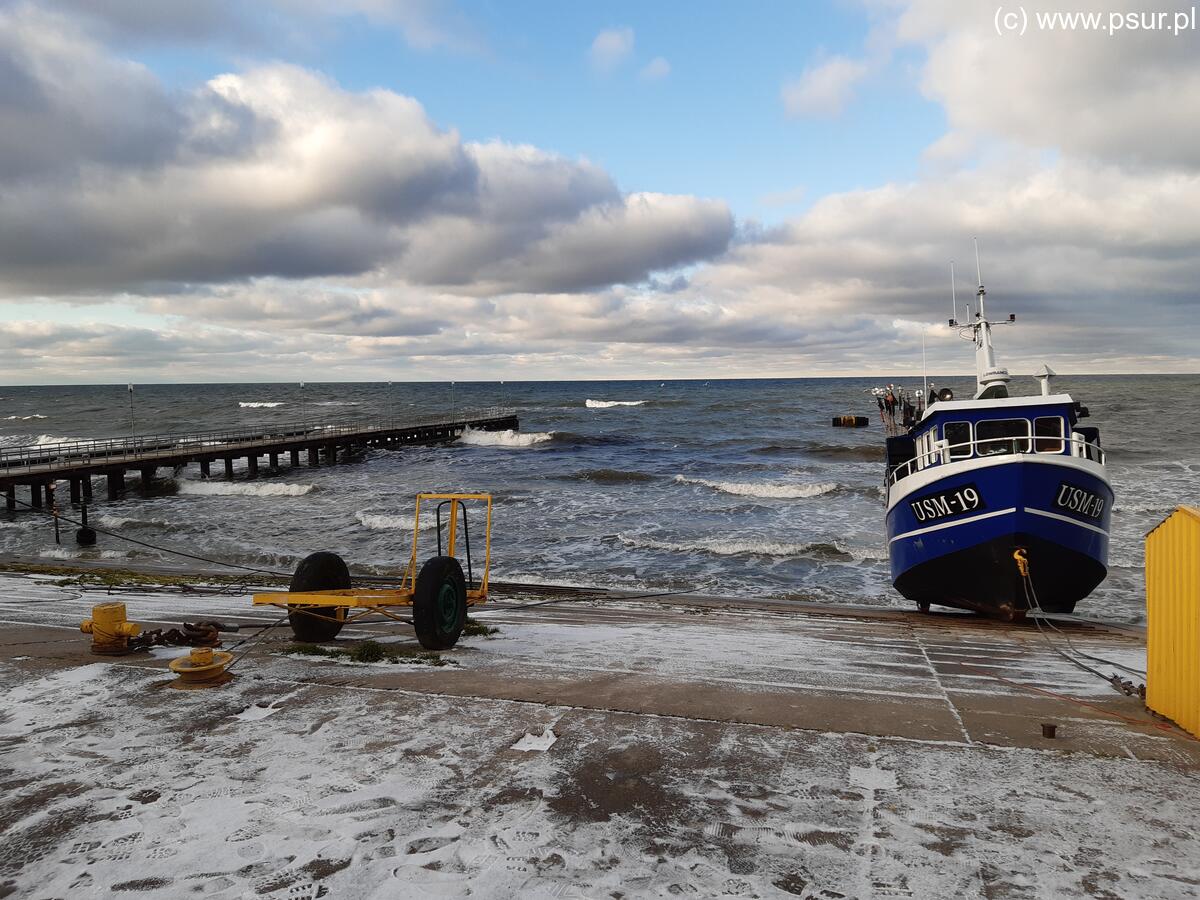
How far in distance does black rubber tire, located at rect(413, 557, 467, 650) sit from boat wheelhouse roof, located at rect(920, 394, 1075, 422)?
10.5 m

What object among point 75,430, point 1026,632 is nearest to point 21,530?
point 1026,632

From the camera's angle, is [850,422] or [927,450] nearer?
[927,450]

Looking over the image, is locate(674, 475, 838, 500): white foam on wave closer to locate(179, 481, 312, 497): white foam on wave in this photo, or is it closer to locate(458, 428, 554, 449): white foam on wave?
locate(179, 481, 312, 497): white foam on wave

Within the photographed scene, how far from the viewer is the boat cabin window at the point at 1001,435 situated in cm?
1413

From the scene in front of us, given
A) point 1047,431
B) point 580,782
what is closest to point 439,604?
point 580,782

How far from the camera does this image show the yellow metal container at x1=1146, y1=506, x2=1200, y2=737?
6.16m

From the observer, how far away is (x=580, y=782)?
548cm

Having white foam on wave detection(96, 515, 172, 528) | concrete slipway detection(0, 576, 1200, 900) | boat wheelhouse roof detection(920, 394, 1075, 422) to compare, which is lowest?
white foam on wave detection(96, 515, 172, 528)

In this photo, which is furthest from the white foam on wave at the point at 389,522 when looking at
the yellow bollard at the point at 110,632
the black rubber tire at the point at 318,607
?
the yellow bollard at the point at 110,632

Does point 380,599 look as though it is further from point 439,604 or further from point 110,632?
point 110,632

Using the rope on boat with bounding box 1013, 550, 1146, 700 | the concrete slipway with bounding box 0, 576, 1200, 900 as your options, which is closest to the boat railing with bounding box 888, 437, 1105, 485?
the rope on boat with bounding box 1013, 550, 1146, 700

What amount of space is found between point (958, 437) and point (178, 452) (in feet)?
140

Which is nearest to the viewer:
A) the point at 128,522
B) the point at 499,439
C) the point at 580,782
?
the point at 580,782

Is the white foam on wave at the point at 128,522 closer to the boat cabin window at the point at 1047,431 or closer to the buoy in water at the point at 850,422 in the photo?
the boat cabin window at the point at 1047,431
